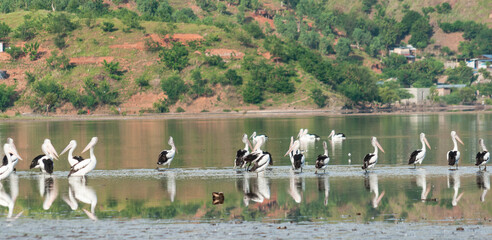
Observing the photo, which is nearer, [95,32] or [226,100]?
[226,100]

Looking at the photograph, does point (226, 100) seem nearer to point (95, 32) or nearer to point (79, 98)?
point (79, 98)

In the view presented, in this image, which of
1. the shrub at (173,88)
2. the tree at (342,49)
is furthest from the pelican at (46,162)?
the tree at (342,49)

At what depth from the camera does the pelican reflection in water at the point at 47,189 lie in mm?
25655

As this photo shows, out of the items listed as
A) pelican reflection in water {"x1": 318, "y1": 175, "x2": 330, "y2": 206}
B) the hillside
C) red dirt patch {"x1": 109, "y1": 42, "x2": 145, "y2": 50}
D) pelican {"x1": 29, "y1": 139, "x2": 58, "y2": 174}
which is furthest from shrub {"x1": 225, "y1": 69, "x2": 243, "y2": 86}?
pelican reflection in water {"x1": 318, "y1": 175, "x2": 330, "y2": 206}

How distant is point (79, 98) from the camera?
131 meters

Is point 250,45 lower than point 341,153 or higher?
higher

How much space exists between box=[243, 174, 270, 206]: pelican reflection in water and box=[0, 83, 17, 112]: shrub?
344ft

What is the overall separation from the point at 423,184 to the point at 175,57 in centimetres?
11503

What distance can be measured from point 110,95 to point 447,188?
362ft

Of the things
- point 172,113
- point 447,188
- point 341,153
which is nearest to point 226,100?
point 172,113

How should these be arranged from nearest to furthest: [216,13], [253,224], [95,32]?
[253,224] < [95,32] < [216,13]

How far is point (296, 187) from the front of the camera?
93.0 feet

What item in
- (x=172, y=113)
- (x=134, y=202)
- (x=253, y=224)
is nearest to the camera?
(x=253, y=224)

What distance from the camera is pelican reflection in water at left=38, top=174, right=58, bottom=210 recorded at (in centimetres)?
2565
